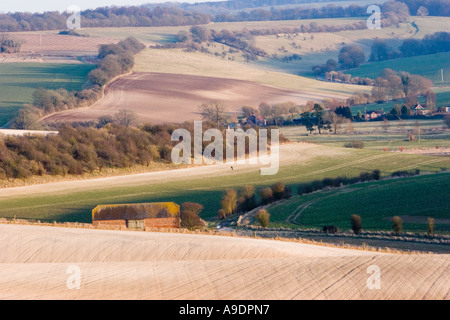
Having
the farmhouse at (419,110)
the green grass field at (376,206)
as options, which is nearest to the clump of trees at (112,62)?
the farmhouse at (419,110)

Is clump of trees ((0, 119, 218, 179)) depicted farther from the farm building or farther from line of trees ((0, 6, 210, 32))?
line of trees ((0, 6, 210, 32))

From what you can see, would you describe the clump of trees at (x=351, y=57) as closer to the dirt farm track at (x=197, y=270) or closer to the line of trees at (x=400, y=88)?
the line of trees at (x=400, y=88)

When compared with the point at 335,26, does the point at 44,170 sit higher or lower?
lower

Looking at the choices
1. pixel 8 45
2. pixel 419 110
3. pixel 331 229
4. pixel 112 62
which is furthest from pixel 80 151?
pixel 8 45
